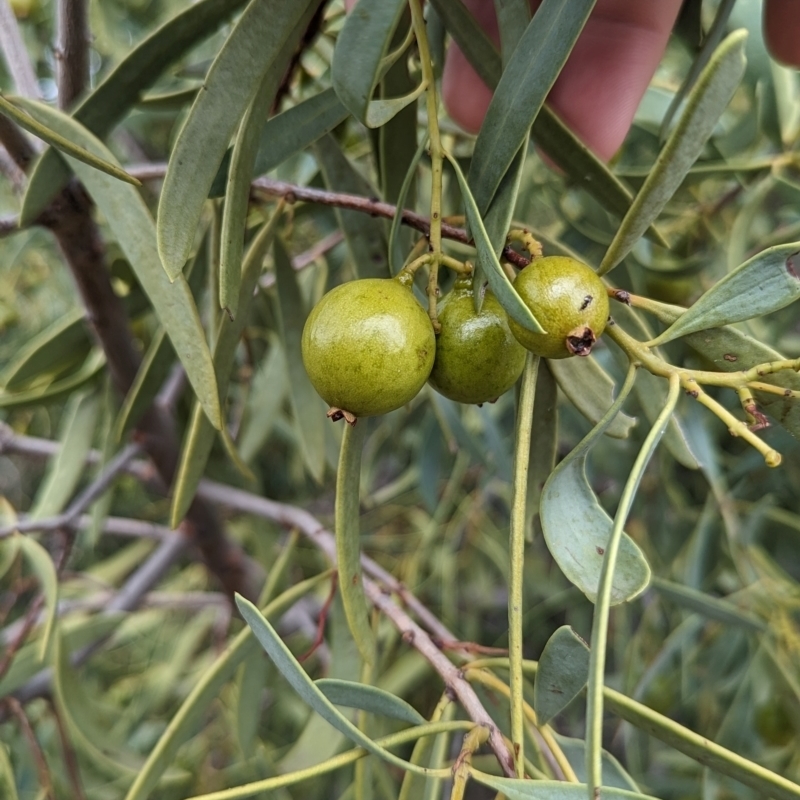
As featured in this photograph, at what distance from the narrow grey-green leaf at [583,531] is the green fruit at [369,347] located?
0.13 metres

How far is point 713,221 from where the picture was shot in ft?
4.44

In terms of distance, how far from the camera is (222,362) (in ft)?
2.08

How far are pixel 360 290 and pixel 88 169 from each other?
0.30 m

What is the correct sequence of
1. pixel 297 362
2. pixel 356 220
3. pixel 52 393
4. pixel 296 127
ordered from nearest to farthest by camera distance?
pixel 296 127 → pixel 356 220 → pixel 297 362 → pixel 52 393

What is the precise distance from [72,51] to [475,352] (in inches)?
21.9

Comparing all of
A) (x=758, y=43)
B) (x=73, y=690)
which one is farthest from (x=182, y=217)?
(x=758, y=43)

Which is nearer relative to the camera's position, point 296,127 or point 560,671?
point 560,671

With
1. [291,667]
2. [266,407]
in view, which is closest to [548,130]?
[291,667]

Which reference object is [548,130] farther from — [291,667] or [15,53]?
[15,53]

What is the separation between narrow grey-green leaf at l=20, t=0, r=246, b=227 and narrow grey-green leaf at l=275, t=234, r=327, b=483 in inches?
8.8

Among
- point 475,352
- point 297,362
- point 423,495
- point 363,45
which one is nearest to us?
point 363,45

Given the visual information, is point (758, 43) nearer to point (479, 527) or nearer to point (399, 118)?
point (399, 118)

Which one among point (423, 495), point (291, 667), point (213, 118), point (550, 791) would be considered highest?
point (213, 118)

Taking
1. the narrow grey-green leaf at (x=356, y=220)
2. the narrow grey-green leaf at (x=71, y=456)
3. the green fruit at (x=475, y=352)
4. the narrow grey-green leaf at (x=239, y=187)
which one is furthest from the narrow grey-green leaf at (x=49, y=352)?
the green fruit at (x=475, y=352)
